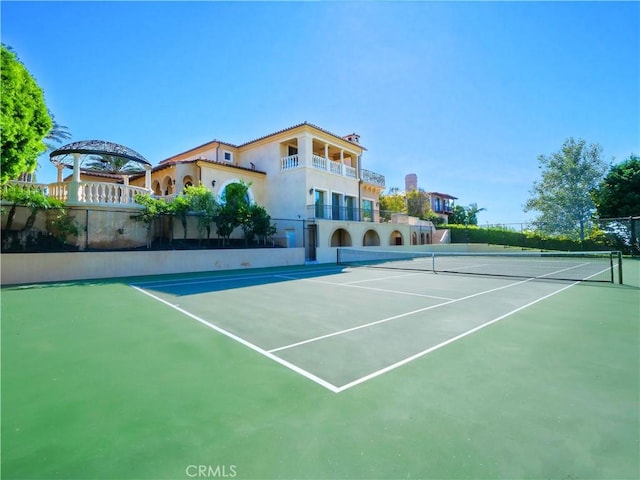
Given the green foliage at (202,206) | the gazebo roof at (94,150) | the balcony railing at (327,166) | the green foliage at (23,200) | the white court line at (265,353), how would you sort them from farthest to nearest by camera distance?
1. the balcony railing at (327,166)
2. the green foliage at (202,206)
3. the gazebo roof at (94,150)
4. the green foliage at (23,200)
5. the white court line at (265,353)

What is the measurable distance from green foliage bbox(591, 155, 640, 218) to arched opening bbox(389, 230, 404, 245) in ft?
67.4

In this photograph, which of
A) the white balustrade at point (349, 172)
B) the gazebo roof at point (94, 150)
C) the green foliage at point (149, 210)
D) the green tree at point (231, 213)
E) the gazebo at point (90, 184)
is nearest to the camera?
the gazebo at point (90, 184)

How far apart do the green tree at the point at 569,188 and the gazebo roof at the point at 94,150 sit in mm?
41261

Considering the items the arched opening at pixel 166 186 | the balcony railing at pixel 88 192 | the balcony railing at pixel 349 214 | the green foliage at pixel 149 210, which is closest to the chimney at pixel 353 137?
the balcony railing at pixel 349 214

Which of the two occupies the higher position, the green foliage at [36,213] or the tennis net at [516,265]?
the green foliage at [36,213]

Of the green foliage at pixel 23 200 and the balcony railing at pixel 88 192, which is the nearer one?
the green foliage at pixel 23 200

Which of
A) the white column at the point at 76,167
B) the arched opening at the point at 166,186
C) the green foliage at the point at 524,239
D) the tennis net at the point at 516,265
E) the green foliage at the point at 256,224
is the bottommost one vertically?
the tennis net at the point at 516,265

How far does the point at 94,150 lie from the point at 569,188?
153 ft

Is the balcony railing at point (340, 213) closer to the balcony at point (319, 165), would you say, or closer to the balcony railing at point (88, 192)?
the balcony at point (319, 165)

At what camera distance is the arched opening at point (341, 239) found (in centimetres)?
2585

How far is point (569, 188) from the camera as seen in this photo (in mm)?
36219

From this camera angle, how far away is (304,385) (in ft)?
10.8

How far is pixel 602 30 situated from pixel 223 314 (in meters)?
13.9

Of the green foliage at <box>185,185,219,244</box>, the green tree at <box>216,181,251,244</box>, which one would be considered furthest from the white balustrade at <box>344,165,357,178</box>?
the green foliage at <box>185,185,219,244</box>
